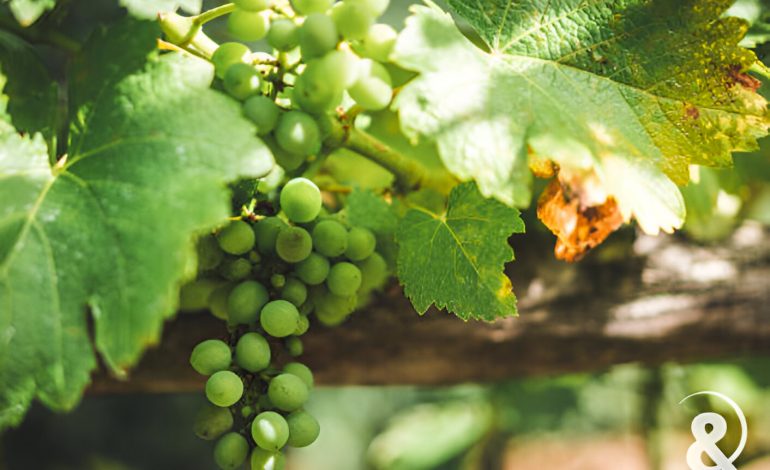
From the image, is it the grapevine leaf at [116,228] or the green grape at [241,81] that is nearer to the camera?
the grapevine leaf at [116,228]

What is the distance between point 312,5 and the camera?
2.33ft

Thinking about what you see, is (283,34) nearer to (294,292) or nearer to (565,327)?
(294,292)

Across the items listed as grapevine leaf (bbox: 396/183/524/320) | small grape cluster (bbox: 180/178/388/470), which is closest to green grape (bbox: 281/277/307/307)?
small grape cluster (bbox: 180/178/388/470)

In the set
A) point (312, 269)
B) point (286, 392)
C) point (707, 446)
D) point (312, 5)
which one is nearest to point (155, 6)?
point (312, 5)

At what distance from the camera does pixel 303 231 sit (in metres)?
0.78

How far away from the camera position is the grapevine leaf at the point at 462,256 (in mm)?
815

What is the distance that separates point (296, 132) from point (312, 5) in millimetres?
125

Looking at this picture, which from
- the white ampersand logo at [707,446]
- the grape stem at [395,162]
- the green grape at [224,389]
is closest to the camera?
the green grape at [224,389]

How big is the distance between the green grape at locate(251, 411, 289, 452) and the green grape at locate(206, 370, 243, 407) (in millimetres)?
33

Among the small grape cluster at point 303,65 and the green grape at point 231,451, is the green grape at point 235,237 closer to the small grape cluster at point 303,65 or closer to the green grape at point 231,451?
the small grape cluster at point 303,65

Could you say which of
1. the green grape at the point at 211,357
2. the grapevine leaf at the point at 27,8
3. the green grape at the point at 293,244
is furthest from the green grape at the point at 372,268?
the grapevine leaf at the point at 27,8

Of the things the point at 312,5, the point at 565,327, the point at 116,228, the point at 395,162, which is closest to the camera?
the point at 116,228

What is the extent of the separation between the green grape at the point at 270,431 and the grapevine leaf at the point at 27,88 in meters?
0.39

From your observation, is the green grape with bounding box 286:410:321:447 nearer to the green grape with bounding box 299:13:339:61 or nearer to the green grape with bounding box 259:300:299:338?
the green grape with bounding box 259:300:299:338
